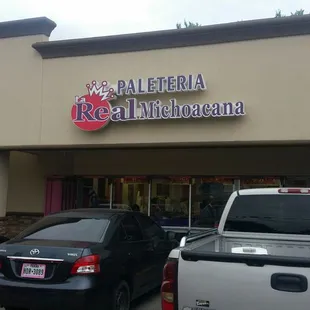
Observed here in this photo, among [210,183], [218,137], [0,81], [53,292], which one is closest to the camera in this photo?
[53,292]

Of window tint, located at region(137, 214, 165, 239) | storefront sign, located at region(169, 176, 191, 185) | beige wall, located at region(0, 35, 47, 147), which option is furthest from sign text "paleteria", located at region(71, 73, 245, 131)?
storefront sign, located at region(169, 176, 191, 185)

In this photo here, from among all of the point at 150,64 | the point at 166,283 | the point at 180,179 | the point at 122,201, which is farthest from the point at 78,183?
the point at 166,283

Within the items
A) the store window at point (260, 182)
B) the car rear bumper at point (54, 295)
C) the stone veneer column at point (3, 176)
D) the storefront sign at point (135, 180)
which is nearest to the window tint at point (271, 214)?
the car rear bumper at point (54, 295)

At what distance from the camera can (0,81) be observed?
1166 cm

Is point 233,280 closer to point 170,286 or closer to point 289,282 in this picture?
point 289,282

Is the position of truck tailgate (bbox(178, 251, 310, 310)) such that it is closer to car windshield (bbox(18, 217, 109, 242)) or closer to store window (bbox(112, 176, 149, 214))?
car windshield (bbox(18, 217, 109, 242))

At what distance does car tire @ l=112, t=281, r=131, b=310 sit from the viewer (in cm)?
580

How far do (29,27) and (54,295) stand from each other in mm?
8336

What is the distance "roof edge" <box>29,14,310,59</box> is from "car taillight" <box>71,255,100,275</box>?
6254mm

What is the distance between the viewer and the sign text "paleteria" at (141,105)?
9875 millimetres

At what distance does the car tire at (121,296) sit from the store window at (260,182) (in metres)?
6.93

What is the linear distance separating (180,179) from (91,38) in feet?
15.5

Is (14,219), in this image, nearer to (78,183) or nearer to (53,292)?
(78,183)

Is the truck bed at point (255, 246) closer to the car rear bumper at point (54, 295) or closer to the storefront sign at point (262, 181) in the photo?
the car rear bumper at point (54, 295)
